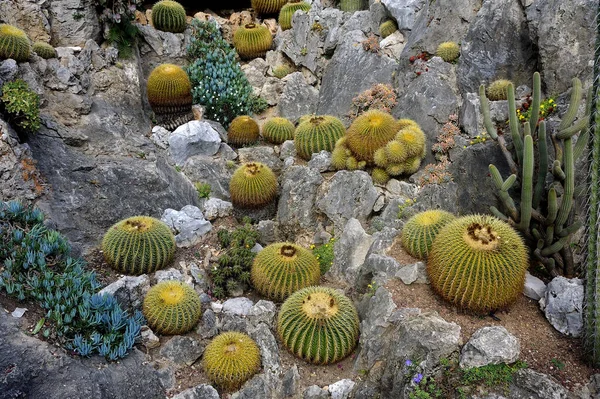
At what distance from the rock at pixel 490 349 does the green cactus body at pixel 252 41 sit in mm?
10360

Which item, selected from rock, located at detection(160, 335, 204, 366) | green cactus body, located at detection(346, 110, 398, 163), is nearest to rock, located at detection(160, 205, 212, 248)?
rock, located at detection(160, 335, 204, 366)

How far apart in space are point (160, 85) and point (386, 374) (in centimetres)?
809

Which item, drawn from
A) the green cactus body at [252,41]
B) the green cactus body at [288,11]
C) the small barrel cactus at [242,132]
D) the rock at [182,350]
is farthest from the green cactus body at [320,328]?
Answer: the green cactus body at [288,11]

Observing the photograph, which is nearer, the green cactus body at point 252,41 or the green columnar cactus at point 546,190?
the green columnar cactus at point 546,190

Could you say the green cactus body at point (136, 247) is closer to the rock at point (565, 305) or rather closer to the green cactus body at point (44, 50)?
the green cactus body at point (44, 50)

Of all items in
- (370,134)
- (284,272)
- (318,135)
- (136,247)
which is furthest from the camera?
(318,135)

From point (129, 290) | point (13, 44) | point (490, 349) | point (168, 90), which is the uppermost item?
point (13, 44)

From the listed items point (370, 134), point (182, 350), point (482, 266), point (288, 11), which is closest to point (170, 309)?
point (182, 350)

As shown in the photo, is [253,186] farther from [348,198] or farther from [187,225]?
[348,198]

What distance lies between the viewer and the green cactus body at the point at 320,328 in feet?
19.2

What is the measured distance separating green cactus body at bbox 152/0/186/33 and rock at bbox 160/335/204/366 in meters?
8.98

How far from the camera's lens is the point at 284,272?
695 centimetres

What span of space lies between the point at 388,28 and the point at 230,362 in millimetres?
8543

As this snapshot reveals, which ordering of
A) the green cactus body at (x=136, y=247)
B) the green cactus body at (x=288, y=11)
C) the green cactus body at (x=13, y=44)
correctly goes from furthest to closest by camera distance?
the green cactus body at (x=288, y=11) < the green cactus body at (x=13, y=44) < the green cactus body at (x=136, y=247)
